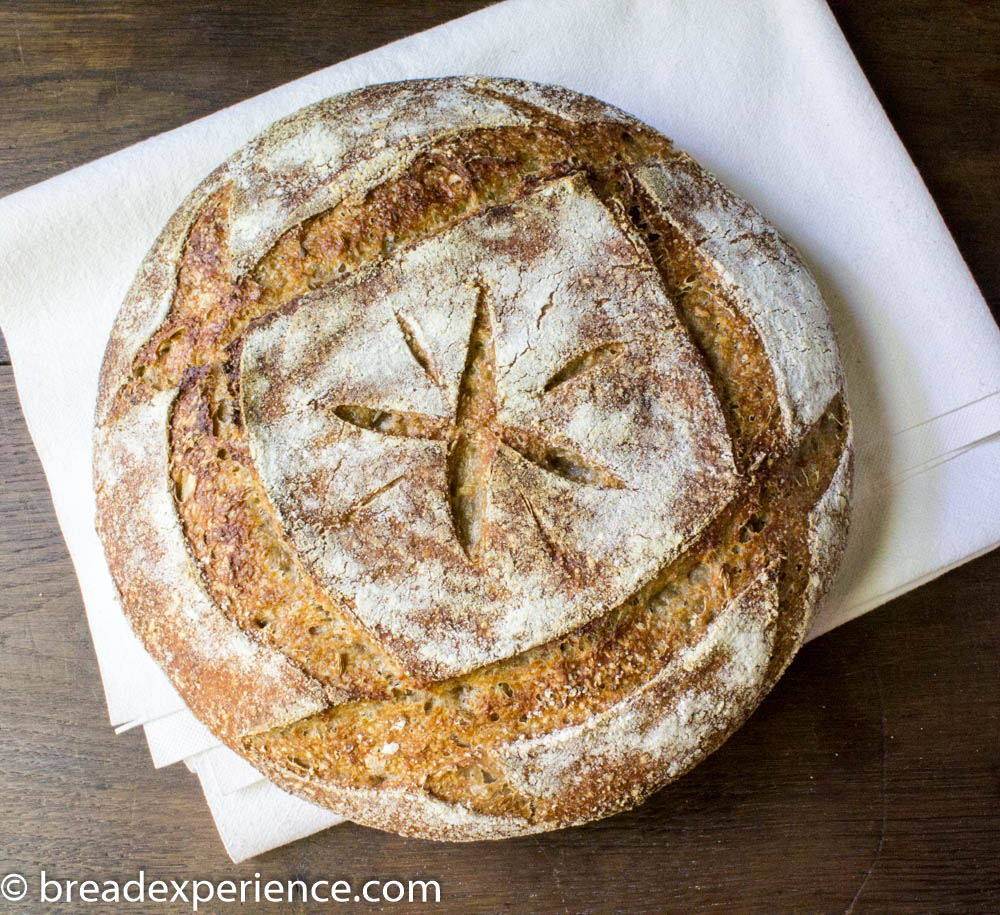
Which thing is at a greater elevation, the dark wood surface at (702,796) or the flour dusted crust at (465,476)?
the flour dusted crust at (465,476)

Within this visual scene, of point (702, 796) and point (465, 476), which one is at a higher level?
point (465, 476)

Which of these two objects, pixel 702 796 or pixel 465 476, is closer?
pixel 465 476

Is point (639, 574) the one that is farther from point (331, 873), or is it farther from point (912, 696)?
point (331, 873)

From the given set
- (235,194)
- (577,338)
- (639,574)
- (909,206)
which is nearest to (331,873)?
(639,574)

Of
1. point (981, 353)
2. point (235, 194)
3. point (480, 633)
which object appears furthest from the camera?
point (981, 353)

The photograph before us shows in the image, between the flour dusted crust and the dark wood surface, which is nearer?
the flour dusted crust

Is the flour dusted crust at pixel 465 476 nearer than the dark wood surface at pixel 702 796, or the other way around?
the flour dusted crust at pixel 465 476

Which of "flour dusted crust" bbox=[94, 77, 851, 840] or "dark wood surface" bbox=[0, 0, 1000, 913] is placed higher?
"flour dusted crust" bbox=[94, 77, 851, 840]

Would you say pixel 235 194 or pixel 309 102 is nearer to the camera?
pixel 235 194
